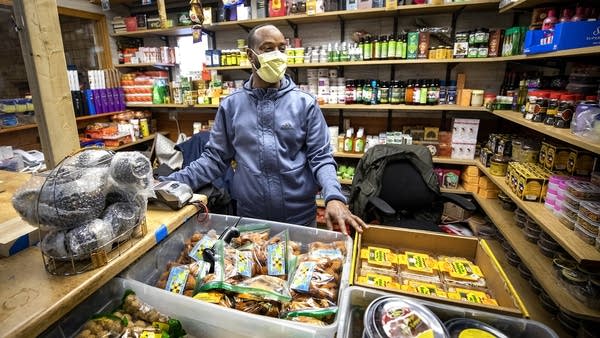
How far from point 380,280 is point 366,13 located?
282cm

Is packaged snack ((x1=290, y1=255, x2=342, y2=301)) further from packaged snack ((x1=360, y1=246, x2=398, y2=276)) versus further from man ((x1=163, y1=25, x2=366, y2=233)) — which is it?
man ((x1=163, y1=25, x2=366, y2=233))

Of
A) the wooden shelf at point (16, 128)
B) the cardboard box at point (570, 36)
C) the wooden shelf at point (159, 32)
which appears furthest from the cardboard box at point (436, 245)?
the wooden shelf at point (159, 32)

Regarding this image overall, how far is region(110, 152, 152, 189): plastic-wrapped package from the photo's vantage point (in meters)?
0.79

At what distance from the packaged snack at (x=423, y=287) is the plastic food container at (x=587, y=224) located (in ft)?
3.44

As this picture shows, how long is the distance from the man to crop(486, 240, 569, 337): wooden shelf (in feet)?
5.30

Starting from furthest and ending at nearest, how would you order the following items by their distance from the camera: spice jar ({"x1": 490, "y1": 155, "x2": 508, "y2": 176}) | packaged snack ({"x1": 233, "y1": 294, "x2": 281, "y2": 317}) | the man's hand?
spice jar ({"x1": 490, "y1": 155, "x2": 508, "y2": 176}) < the man's hand < packaged snack ({"x1": 233, "y1": 294, "x2": 281, "y2": 317})

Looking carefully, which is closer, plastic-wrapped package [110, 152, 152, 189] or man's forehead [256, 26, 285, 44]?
plastic-wrapped package [110, 152, 152, 189]

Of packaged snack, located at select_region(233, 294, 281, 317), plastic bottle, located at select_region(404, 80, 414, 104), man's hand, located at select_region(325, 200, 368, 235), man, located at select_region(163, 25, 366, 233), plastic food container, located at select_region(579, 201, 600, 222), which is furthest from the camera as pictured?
plastic bottle, located at select_region(404, 80, 414, 104)

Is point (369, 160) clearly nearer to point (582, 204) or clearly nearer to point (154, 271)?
point (582, 204)

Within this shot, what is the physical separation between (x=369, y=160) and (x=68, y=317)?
6.99 feet

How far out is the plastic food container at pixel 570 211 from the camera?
1.67 meters

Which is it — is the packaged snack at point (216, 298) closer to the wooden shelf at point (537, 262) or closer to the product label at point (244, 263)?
the product label at point (244, 263)

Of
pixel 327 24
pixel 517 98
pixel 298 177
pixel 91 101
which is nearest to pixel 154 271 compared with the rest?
pixel 298 177

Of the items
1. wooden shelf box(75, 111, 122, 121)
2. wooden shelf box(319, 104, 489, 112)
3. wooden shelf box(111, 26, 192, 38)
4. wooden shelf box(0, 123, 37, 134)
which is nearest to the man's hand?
wooden shelf box(319, 104, 489, 112)
